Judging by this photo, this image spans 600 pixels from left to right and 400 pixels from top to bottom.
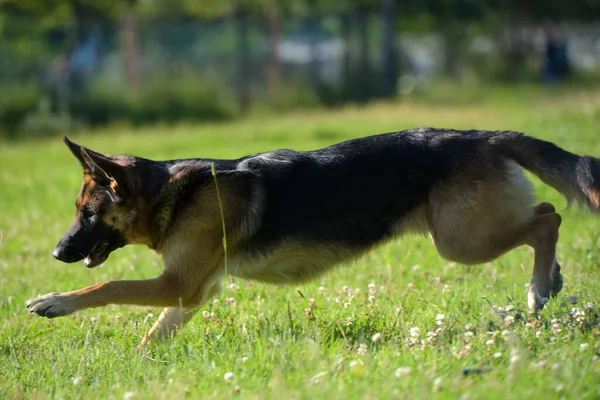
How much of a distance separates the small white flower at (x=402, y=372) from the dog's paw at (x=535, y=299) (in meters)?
1.62

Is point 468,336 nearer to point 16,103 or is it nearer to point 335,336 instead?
point 335,336

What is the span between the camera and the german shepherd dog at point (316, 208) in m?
5.39

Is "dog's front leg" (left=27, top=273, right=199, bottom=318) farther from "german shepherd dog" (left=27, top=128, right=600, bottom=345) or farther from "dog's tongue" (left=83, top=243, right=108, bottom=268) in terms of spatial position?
"dog's tongue" (left=83, top=243, right=108, bottom=268)

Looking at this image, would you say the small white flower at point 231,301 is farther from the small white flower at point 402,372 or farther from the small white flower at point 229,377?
the small white flower at point 402,372

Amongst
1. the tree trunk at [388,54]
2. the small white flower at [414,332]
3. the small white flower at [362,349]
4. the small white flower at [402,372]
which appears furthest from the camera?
the tree trunk at [388,54]

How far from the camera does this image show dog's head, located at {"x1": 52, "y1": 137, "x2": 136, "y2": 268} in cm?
553

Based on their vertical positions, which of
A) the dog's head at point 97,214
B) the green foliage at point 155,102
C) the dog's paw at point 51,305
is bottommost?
the green foliage at point 155,102

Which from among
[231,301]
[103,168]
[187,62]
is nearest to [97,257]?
[103,168]

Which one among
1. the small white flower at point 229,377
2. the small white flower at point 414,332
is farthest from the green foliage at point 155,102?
the small white flower at point 229,377

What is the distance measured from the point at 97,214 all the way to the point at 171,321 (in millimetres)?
829

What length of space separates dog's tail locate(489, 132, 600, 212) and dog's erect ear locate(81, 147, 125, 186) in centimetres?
232

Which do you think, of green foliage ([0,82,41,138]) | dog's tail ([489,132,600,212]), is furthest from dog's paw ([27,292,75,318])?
green foliage ([0,82,41,138])

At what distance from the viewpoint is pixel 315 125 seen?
722 inches

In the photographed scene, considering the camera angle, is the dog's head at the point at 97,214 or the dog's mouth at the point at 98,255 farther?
the dog's mouth at the point at 98,255
